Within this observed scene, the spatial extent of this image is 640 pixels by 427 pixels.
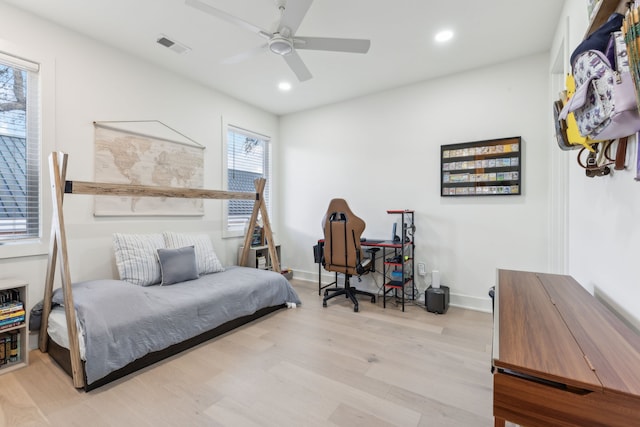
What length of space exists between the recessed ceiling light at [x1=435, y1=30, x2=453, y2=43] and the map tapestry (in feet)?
9.76

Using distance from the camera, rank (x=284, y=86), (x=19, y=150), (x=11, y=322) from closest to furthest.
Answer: (x=11, y=322) < (x=19, y=150) < (x=284, y=86)

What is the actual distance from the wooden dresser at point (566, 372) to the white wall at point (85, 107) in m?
3.31

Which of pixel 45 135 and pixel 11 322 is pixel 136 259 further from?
pixel 45 135

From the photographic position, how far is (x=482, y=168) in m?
3.25

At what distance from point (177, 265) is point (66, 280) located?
1.03 metres

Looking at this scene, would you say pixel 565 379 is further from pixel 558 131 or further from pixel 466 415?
pixel 558 131

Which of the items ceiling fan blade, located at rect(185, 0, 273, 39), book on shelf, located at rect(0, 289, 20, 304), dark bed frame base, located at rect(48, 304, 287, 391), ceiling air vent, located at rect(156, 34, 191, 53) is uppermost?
ceiling air vent, located at rect(156, 34, 191, 53)

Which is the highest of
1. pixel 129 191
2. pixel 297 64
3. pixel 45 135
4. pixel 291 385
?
pixel 297 64

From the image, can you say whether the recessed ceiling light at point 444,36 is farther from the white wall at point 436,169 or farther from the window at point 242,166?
the window at point 242,166

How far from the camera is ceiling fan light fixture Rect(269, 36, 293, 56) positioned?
2203 mm

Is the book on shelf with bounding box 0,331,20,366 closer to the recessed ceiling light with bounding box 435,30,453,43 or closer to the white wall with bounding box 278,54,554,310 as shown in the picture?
the white wall with bounding box 278,54,554,310

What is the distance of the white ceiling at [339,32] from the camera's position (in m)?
2.31

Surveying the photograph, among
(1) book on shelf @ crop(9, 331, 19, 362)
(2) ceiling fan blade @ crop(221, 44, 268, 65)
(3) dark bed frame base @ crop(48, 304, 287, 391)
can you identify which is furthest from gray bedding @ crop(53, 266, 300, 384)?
(2) ceiling fan blade @ crop(221, 44, 268, 65)

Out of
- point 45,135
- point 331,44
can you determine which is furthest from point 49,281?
point 331,44
